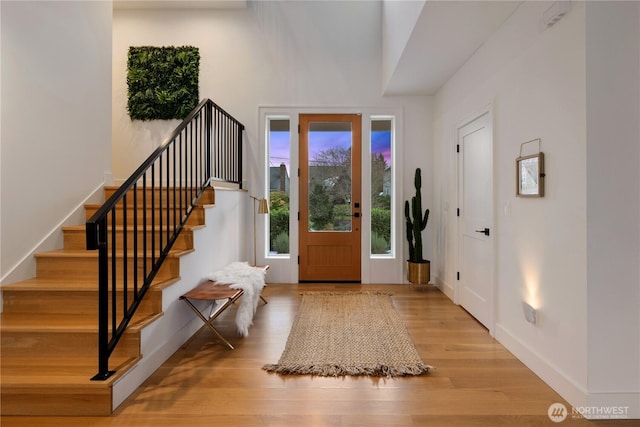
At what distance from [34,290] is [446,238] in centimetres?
406

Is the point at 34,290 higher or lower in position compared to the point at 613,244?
lower

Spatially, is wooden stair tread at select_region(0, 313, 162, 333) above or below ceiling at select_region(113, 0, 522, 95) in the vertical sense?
below

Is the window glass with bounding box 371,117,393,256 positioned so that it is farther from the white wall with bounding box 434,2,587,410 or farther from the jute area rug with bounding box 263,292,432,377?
the white wall with bounding box 434,2,587,410

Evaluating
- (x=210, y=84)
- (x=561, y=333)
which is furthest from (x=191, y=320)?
(x=210, y=84)

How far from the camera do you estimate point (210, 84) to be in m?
4.48

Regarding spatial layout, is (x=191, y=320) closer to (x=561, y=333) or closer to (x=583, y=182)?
(x=561, y=333)

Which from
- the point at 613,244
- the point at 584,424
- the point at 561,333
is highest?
the point at 613,244

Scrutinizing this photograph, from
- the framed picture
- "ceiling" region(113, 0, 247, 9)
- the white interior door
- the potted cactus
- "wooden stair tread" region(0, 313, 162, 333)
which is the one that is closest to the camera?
"wooden stair tread" region(0, 313, 162, 333)

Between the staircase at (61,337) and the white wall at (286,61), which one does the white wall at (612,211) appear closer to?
the staircase at (61,337)

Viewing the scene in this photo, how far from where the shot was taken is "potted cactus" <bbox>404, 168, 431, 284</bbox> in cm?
401

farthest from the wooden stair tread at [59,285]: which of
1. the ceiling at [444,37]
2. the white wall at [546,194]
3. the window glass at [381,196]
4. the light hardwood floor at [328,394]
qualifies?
the window glass at [381,196]

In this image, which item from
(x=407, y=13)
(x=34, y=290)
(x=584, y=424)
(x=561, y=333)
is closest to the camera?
(x=584, y=424)

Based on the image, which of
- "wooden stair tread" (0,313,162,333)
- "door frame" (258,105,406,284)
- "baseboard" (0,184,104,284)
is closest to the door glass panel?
"door frame" (258,105,406,284)

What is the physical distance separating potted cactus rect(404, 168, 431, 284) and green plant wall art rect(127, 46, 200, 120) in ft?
11.2
